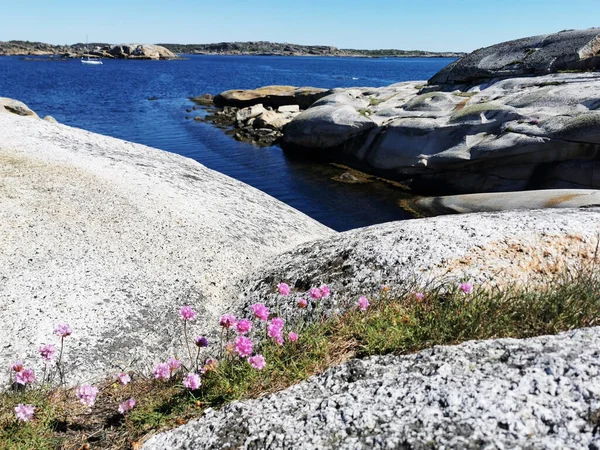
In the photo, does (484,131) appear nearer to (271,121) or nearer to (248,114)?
(271,121)

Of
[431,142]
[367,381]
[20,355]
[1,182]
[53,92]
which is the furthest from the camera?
[53,92]

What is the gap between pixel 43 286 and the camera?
893 centimetres

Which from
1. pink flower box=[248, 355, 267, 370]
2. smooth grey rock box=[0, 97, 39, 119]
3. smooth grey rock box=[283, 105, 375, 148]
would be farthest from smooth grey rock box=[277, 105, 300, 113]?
pink flower box=[248, 355, 267, 370]

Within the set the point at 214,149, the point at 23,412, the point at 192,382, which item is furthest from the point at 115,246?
the point at 214,149

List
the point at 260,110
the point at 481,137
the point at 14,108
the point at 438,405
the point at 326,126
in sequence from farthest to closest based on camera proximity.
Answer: the point at 260,110
the point at 326,126
the point at 14,108
the point at 481,137
the point at 438,405

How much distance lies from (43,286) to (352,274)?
5.41 metres

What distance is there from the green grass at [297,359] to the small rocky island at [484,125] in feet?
66.3

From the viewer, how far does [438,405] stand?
14.7ft

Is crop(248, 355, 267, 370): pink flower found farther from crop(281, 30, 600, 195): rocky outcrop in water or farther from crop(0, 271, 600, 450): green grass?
crop(281, 30, 600, 195): rocky outcrop in water

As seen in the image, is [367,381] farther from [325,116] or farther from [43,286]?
[325,116]

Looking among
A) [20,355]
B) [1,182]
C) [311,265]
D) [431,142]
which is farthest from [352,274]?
[431,142]

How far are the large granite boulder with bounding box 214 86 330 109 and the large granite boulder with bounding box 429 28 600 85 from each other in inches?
652

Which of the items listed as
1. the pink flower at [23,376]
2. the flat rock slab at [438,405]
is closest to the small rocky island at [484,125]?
the flat rock slab at [438,405]

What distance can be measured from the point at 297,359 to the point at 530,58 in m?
36.3
